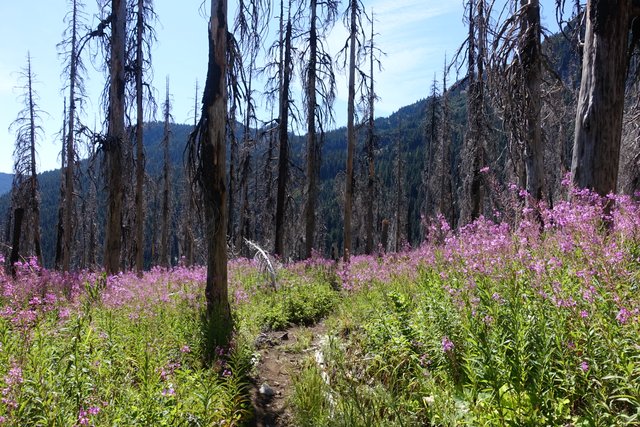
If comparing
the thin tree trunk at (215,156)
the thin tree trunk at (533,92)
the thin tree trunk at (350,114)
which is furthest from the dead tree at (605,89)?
the thin tree trunk at (350,114)

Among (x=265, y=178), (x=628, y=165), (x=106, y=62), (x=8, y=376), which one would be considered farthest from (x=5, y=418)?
(x=265, y=178)

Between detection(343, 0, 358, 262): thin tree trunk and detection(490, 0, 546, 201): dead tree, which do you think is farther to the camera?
detection(343, 0, 358, 262): thin tree trunk

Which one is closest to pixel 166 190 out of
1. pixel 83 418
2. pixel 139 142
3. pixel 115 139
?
pixel 139 142

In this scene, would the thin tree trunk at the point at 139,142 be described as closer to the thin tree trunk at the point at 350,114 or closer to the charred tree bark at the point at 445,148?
the thin tree trunk at the point at 350,114

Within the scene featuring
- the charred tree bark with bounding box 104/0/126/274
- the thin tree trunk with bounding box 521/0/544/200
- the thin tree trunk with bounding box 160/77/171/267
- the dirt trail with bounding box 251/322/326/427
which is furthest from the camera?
the thin tree trunk with bounding box 160/77/171/267

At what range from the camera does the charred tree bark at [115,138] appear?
10.2 meters

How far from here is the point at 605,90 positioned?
4.99 m

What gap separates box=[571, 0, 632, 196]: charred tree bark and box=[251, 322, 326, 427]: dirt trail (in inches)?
194

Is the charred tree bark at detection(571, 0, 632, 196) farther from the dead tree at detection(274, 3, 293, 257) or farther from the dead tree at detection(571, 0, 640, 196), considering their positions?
the dead tree at detection(274, 3, 293, 257)

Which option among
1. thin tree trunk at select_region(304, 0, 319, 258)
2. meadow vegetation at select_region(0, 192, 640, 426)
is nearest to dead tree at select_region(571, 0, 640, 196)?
meadow vegetation at select_region(0, 192, 640, 426)

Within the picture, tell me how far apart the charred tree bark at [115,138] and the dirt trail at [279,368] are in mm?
5742

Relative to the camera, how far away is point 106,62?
1112 cm

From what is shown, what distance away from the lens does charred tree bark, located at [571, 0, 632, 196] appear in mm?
4953

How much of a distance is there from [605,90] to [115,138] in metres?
10.8
